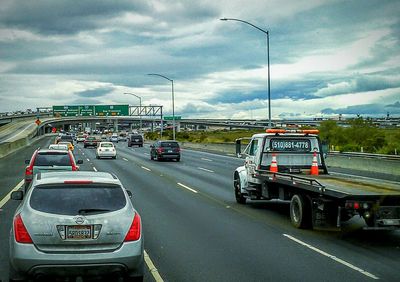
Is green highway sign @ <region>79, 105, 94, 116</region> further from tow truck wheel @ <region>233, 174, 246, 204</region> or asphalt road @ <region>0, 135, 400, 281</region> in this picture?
tow truck wheel @ <region>233, 174, 246, 204</region>

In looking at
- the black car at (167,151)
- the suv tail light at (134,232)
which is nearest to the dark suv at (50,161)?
the suv tail light at (134,232)

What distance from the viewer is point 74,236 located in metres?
6.37

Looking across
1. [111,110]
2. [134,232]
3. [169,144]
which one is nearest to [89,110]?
[111,110]

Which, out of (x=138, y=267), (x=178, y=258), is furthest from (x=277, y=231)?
(x=138, y=267)

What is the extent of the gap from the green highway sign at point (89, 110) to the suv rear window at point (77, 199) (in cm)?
10028

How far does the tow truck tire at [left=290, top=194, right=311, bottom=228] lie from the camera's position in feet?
37.9

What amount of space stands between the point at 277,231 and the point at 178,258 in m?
3.38

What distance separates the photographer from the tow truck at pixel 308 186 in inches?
389

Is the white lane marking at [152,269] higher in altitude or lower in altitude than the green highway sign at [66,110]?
lower

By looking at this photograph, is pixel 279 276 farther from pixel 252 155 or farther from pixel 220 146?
pixel 220 146

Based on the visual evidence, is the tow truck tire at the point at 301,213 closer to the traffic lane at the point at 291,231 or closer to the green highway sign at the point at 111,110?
the traffic lane at the point at 291,231

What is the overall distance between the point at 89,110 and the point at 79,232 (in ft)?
332

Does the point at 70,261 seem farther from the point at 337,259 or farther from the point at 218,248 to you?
the point at 337,259

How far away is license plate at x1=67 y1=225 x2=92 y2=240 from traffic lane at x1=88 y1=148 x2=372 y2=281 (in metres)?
1.57
